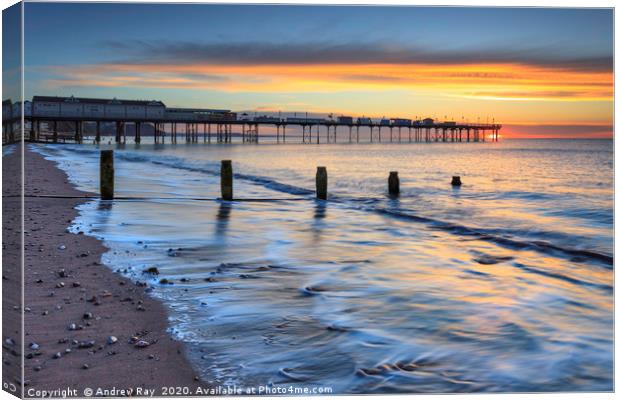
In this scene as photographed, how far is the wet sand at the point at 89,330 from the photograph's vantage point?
156 inches

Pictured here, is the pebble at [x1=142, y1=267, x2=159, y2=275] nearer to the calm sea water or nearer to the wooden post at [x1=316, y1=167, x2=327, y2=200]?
the calm sea water

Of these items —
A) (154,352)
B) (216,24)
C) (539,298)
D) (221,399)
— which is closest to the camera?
(221,399)

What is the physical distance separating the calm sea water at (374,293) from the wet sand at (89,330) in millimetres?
216

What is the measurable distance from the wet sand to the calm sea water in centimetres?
22

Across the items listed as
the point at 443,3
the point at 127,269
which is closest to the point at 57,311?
the point at 127,269

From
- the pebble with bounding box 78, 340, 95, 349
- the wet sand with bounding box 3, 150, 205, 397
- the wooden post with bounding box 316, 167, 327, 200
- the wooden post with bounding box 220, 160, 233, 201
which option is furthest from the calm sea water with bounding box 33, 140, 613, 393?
the wooden post with bounding box 316, 167, 327, 200

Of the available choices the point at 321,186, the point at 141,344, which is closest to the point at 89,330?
the point at 141,344

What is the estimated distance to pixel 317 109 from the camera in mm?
9648

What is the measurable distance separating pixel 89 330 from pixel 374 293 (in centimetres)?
279

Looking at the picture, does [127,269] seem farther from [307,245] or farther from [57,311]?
[307,245]

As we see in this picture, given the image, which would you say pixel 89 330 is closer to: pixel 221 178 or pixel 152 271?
pixel 152 271

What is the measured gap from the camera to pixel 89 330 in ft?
15.5

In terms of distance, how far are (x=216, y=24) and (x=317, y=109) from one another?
4278 millimetres

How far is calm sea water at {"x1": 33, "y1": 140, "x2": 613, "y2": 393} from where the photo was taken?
4.37 metres
